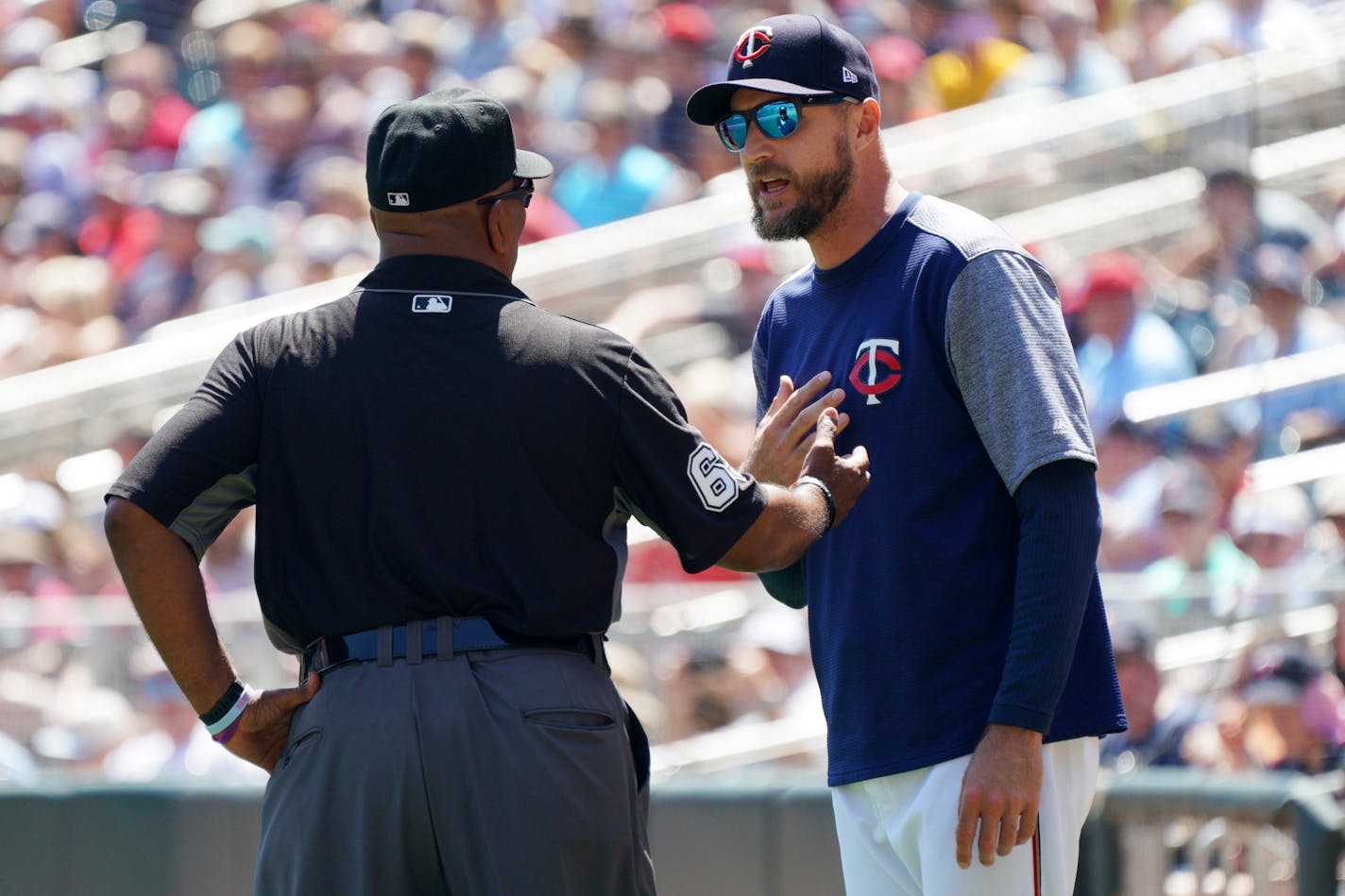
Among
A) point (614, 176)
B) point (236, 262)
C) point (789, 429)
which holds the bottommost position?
point (789, 429)

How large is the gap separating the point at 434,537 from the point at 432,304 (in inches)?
14.4

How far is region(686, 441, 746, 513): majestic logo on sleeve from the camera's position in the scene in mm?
2838

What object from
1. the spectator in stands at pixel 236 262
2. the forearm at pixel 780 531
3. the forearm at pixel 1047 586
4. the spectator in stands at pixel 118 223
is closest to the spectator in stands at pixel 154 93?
the spectator in stands at pixel 118 223

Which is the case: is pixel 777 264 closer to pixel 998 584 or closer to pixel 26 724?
pixel 26 724

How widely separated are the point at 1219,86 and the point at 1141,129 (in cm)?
39

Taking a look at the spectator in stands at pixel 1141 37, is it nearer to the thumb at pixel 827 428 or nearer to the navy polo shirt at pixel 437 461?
the thumb at pixel 827 428

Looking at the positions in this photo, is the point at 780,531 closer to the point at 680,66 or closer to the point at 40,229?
the point at 680,66

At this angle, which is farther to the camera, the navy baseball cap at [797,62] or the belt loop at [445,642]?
the navy baseball cap at [797,62]

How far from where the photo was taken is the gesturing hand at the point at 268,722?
288 cm

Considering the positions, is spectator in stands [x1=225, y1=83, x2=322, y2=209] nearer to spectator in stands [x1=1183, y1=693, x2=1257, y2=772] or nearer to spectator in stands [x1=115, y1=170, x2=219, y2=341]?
spectator in stands [x1=115, y1=170, x2=219, y2=341]

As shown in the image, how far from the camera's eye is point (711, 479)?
9.35ft

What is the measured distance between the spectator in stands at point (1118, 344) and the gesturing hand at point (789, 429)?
335cm

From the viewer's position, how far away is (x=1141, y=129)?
7254 mm

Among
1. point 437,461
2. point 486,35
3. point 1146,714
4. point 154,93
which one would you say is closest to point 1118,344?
point 1146,714
